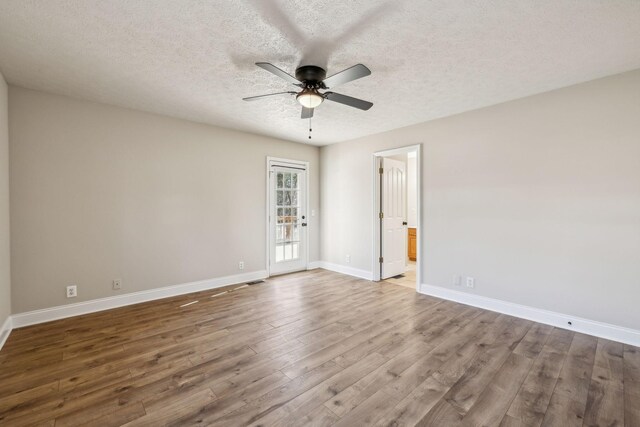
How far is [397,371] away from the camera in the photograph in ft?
7.40

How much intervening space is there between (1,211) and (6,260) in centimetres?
53

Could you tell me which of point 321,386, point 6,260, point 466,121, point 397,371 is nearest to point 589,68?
point 466,121

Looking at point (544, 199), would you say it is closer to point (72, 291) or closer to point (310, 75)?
point (310, 75)

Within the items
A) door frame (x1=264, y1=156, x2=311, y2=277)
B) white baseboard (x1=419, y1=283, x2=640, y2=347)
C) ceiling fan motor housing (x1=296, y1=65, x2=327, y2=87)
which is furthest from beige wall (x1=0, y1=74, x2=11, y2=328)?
white baseboard (x1=419, y1=283, x2=640, y2=347)

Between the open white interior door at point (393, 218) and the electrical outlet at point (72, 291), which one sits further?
the open white interior door at point (393, 218)

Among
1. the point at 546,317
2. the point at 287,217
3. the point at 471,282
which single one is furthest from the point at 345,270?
the point at 546,317

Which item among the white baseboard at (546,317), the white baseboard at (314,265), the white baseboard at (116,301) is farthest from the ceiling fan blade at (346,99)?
the white baseboard at (314,265)

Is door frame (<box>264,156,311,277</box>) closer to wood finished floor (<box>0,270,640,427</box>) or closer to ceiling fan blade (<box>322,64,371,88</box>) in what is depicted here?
wood finished floor (<box>0,270,640,427</box>)

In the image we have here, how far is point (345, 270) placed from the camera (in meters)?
5.53

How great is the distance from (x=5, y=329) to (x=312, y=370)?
10.3ft

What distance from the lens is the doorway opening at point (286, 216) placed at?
5.26 meters

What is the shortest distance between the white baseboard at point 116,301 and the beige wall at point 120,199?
3.0 inches

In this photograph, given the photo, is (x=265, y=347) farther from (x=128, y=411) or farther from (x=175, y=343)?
(x=128, y=411)

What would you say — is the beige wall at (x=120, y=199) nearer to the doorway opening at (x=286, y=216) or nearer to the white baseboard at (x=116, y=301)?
the white baseboard at (x=116, y=301)
